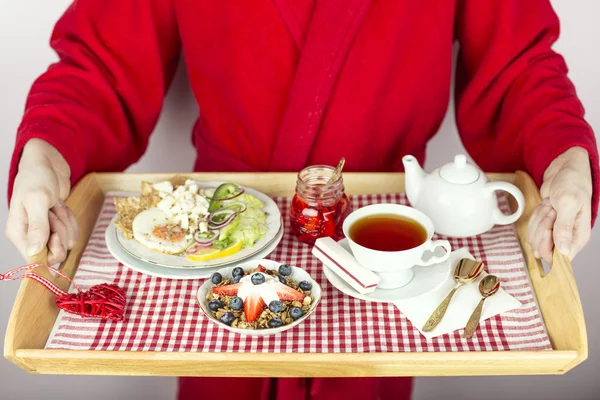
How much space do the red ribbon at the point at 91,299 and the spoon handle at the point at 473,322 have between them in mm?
559

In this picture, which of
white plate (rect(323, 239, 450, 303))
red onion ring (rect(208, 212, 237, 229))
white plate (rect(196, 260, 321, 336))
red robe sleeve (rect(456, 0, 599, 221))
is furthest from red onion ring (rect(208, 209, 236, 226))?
red robe sleeve (rect(456, 0, 599, 221))

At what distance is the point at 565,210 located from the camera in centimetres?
120

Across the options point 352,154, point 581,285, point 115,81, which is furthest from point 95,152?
point 581,285

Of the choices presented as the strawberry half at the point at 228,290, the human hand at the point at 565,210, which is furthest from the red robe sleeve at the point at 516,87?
the strawberry half at the point at 228,290

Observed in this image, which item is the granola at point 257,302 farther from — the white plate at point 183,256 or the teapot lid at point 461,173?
the teapot lid at point 461,173

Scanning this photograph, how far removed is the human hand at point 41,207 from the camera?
4.03 ft

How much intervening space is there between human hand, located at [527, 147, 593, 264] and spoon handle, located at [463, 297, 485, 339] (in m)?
0.16

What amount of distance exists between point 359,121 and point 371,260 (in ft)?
1.48

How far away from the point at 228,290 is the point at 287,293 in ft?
0.32

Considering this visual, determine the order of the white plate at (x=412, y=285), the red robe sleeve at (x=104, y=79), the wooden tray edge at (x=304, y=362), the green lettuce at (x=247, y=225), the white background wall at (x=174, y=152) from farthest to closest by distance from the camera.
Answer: the white background wall at (x=174, y=152), the red robe sleeve at (x=104, y=79), the green lettuce at (x=247, y=225), the white plate at (x=412, y=285), the wooden tray edge at (x=304, y=362)

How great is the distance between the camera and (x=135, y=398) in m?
2.18

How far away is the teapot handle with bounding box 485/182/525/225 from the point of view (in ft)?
4.26

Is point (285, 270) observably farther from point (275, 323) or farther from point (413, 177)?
point (413, 177)

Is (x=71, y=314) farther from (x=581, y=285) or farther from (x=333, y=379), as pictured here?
(x=581, y=285)
